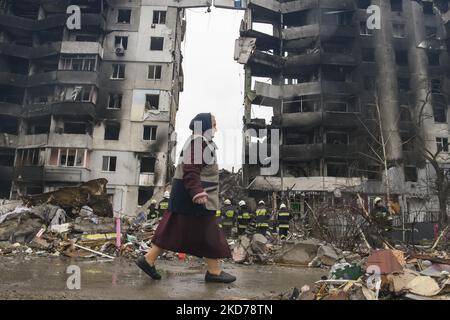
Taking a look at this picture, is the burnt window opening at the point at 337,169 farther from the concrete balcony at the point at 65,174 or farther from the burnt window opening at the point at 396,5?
the concrete balcony at the point at 65,174

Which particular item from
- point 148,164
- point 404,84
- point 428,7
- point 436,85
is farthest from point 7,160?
point 428,7

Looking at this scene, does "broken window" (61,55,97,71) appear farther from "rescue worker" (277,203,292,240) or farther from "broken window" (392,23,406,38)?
"broken window" (392,23,406,38)

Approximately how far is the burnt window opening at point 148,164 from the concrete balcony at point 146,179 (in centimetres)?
61

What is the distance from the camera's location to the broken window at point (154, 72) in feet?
107

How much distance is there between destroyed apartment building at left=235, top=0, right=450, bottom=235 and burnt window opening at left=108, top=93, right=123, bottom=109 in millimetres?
10762

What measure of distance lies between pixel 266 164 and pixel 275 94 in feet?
20.4

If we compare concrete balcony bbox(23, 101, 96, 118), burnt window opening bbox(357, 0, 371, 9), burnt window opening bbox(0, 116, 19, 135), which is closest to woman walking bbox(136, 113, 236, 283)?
concrete balcony bbox(23, 101, 96, 118)

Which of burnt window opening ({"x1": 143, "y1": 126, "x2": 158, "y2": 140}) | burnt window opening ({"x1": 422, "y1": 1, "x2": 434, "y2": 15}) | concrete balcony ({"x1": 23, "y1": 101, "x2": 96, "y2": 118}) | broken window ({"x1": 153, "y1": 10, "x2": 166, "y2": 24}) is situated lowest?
burnt window opening ({"x1": 143, "y1": 126, "x2": 158, "y2": 140})

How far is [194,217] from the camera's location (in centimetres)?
374

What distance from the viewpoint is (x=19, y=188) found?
30.3 metres

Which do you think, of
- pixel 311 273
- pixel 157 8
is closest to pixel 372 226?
pixel 311 273

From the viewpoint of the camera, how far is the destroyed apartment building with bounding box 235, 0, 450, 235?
30.4 meters

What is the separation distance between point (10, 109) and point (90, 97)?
6864mm

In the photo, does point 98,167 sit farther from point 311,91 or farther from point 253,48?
point 311,91
